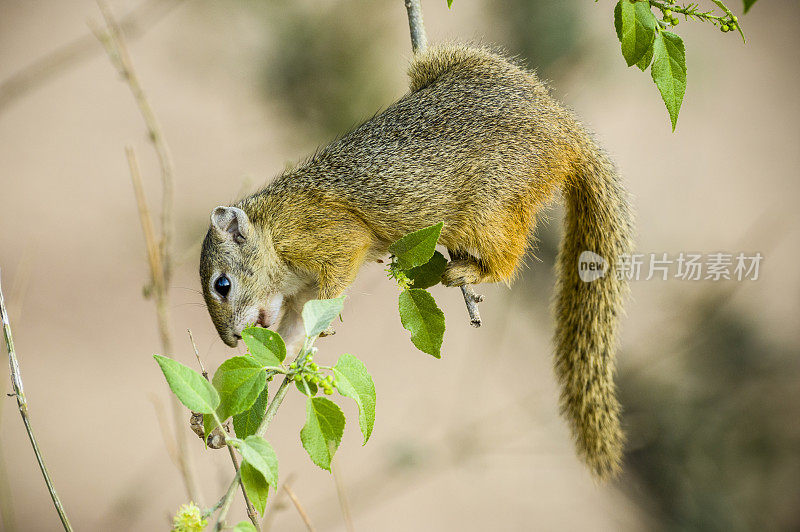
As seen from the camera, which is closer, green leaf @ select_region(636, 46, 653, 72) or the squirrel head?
green leaf @ select_region(636, 46, 653, 72)

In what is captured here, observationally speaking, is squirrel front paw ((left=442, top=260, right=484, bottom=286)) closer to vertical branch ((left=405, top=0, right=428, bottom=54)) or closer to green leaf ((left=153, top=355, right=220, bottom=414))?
vertical branch ((left=405, top=0, right=428, bottom=54))

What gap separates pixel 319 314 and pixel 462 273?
681 mm

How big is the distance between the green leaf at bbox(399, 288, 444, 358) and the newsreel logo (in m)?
0.73

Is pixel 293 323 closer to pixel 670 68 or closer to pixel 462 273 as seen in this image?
pixel 462 273

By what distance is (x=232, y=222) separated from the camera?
126 centimetres

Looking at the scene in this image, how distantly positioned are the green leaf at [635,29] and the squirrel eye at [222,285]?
2.64 feet

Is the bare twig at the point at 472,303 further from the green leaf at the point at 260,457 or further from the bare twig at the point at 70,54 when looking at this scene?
the bare twig at the point at 70,54

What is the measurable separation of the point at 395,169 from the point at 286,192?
0.24 meters

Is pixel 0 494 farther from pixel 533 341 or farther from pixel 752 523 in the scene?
pixel 752 523

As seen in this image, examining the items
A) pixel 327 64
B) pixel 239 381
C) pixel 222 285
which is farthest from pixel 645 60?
pixel 327 64

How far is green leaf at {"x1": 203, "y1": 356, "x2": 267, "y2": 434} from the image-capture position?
1.96 feet

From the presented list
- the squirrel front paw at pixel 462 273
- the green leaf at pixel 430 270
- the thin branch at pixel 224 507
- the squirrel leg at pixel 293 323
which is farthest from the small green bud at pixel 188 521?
the squirrel front paw at pixel 462 273

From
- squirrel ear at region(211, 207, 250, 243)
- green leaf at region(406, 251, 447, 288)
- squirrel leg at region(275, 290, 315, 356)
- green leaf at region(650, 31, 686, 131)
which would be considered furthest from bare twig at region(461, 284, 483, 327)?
green leaf at region(650, 31, 686, 131)

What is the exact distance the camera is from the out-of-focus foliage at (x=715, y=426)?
2.60 m
